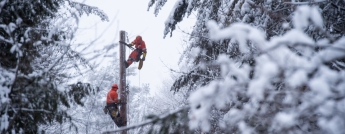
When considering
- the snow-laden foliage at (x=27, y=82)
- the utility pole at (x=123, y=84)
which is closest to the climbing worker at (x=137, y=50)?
the utility pole at (x=123, y=84)

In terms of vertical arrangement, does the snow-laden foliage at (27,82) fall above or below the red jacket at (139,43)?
below

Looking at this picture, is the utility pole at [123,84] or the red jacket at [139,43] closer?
the utility pole at [123,84]

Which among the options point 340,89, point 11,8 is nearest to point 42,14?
point 11,8

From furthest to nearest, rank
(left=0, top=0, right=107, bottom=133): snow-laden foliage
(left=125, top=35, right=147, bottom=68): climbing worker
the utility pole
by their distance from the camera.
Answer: (left=125, top=35, right=147, bottom=68): climbing worker
the utility pole
(left=0, top=0, right=107, bottom=133): snow-laden foliage

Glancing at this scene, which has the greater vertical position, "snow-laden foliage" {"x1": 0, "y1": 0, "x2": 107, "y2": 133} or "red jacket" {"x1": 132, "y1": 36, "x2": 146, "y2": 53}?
"red jacket" {"x1": 132, "y1": 36, "x2": 146, "y2": 53}

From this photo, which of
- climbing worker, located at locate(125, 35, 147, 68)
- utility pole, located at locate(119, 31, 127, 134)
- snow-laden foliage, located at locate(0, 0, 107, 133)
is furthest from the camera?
climbing worker, located at locate(125, 35, 147, 68)

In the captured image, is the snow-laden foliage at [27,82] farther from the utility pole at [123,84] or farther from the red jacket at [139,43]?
the red jacket at [139,43]

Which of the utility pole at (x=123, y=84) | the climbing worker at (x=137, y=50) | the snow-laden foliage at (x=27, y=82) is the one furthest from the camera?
the climbing worker at (x=137, y=50)

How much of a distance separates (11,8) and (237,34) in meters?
3.23

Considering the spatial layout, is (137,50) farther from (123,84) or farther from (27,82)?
(27,82)

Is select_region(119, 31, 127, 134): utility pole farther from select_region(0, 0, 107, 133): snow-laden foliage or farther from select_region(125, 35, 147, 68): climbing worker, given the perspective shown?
select_region(0, 0, 107, 133): snow-laden foliage

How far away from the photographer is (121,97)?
23.7 ft

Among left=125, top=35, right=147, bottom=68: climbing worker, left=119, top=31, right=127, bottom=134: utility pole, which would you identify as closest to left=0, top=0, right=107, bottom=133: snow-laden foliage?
left=119, top=31, right=127, bottom=134: utility pole

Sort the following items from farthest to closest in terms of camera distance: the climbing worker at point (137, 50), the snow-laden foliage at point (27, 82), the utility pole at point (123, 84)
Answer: the climbing worker at point (137, 50), the utility pole at point (123, 84), the snow-laden foliage at point (27, 82)
